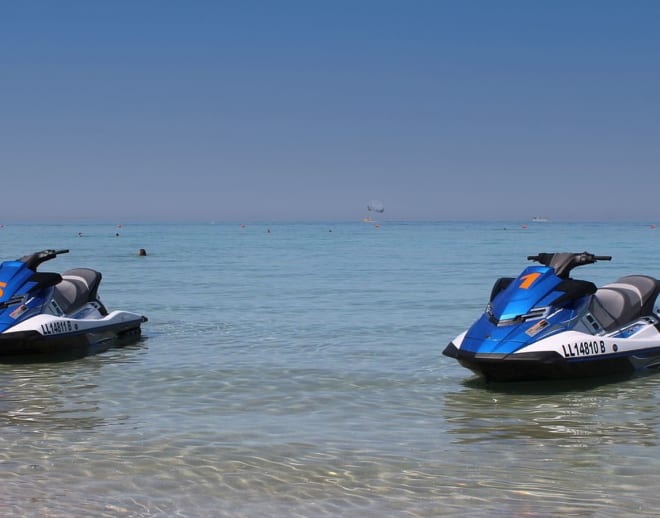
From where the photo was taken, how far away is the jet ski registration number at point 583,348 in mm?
9210

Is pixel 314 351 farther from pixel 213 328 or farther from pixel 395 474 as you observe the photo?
pixel 395 474

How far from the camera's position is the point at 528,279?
9.64m

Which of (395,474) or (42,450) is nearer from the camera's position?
(395,474)

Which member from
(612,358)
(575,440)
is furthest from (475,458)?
(612,358)

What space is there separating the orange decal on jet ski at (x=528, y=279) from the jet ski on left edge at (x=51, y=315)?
19.6 feet

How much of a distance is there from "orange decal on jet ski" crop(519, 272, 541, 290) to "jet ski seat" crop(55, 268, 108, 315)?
6.38 metres

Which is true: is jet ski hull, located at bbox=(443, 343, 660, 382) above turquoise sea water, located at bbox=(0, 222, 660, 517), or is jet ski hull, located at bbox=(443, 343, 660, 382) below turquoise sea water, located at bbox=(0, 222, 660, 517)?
above

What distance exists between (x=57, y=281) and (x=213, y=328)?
383 cm

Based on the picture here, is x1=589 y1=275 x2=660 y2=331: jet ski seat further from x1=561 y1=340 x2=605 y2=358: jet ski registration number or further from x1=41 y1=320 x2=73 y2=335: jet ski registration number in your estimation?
x1=41 y1=320 x2=73 y2=335: jet ski registration number

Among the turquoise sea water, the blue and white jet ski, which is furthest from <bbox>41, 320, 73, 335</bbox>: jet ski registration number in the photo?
the blue and white jet ski

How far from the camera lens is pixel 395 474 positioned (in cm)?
633

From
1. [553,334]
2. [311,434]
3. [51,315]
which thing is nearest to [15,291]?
[51,315]

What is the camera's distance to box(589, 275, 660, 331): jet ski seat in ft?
33.4

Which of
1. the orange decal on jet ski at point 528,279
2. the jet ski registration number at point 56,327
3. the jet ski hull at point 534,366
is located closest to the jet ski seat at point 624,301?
the jet ski hull at point 534,366
